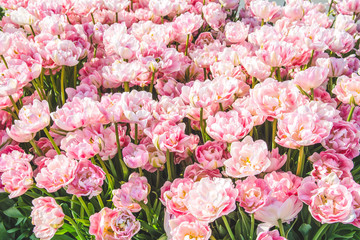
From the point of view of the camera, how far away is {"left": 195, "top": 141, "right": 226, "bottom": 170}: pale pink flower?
809 mm

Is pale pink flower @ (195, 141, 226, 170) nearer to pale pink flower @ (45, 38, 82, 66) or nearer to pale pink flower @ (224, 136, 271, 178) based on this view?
pale pink flower @ (224, 136, 271, 178)

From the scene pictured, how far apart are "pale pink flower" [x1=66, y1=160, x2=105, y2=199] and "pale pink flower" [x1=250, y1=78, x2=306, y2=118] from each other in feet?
1.19

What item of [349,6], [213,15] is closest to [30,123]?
[213,15]

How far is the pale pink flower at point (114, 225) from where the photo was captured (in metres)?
0.79

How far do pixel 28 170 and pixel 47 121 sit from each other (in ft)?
0.39

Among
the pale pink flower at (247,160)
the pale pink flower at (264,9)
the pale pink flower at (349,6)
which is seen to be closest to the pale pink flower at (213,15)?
the pale pink flower at (264,9)

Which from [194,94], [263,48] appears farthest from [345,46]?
[194,94]

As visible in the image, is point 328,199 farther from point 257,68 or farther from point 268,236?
point 257,68

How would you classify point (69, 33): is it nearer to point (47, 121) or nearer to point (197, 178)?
point (47, 121)

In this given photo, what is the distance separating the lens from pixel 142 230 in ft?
2.98

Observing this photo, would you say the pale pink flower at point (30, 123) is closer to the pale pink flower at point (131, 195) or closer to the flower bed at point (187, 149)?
the flower bed at point (187, 149)

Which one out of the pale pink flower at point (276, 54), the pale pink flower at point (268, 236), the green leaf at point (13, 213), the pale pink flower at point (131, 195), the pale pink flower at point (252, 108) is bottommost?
the green leaf at point (13, 213)

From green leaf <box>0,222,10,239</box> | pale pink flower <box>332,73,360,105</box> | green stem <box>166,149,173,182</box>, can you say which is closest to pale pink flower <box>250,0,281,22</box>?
pale pink flower <box>332,73,360,105</box>

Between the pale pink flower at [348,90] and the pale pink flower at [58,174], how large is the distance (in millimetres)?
617
